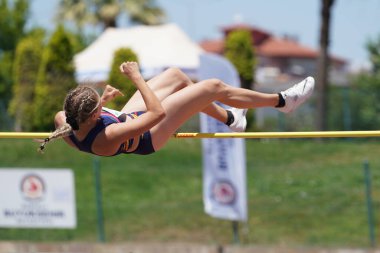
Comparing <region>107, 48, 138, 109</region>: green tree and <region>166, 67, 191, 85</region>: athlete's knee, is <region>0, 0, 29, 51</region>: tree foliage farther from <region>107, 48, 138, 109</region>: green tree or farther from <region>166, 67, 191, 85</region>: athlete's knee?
<region>166, 67, 191, 85</region>: athlete's knee

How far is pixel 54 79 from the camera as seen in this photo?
74.5 feet

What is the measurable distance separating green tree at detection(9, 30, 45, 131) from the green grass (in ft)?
9.10

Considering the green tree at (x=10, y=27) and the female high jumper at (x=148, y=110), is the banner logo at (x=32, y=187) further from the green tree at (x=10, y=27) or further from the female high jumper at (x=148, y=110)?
the green tree at (x=10, y=27)

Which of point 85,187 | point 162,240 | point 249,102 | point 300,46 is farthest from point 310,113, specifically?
point 300,46

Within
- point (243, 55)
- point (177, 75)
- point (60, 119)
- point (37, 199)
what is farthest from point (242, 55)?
point (60, 119)

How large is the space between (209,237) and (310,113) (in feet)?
29.9

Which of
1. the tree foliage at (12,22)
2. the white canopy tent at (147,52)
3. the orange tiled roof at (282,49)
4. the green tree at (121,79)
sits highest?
the orange tiled roof at (282,49)

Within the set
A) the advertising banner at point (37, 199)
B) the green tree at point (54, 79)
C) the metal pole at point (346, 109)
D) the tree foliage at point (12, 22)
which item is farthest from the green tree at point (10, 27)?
the advertising banner at point (37, 199)

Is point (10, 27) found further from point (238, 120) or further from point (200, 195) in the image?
point (238, 120)

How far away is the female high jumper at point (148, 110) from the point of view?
22.8 ft

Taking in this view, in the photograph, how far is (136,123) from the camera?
22.7 ft

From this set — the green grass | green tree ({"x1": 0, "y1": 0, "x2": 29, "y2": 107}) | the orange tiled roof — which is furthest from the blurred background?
the orange tiled roof

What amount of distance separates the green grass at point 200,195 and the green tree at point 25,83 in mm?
2775

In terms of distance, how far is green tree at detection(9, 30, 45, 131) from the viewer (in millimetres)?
23297
